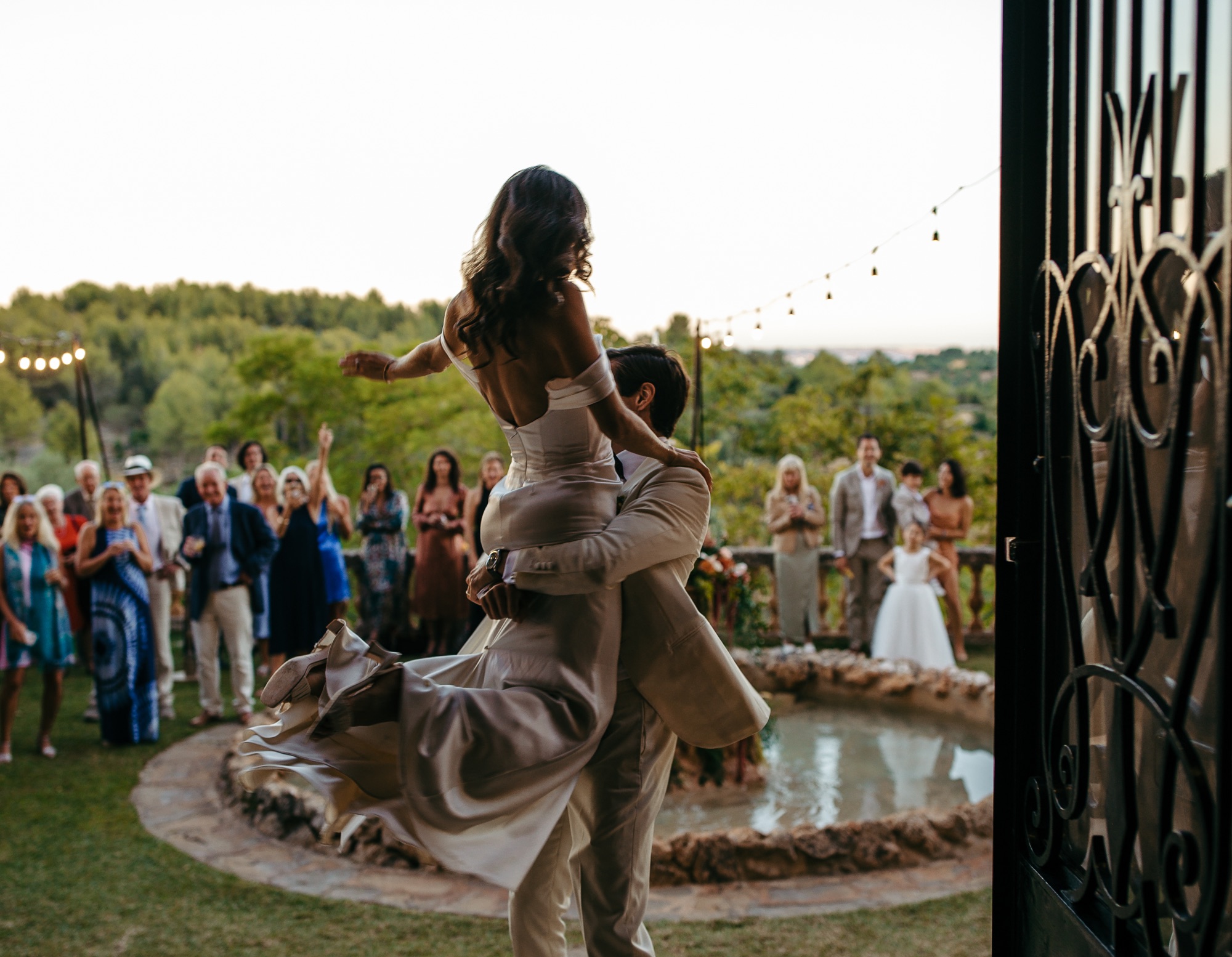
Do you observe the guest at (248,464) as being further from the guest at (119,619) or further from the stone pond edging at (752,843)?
the stone pond edging at (752,843)

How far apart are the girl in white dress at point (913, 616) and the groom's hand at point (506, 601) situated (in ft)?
22.4

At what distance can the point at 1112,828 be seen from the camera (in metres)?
1.83

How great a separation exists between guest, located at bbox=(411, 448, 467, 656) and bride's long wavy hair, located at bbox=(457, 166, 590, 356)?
6705 mm

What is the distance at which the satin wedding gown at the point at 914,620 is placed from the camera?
848cm

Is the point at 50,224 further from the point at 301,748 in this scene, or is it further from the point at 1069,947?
the point at 1069,947

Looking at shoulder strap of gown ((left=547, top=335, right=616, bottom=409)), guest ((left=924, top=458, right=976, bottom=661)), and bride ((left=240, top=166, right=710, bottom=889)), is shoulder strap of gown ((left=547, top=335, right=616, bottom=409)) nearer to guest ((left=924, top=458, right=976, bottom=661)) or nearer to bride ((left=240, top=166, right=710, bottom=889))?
bride ((left=240, top=166, right=710, bottom=889))

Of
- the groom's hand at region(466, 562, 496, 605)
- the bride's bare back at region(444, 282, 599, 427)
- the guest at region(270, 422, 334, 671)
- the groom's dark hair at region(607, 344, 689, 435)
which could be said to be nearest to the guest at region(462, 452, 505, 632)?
the guest at region(270, 422, 334, 671)

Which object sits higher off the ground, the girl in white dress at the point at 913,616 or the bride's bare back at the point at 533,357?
the bride's bare back at the point at 533,357

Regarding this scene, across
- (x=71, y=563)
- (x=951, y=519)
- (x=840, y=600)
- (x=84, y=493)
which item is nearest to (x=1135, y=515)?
(x=71, y=563)

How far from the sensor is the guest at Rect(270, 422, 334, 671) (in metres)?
7.81

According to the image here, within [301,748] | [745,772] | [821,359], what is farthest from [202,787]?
[821,359]

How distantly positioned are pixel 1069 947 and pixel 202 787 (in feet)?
17.7

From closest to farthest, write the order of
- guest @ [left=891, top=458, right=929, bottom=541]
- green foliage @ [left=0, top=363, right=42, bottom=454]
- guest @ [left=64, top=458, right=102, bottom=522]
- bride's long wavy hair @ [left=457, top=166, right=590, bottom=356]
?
bride's long wavy hair @ [left=457, top=166, right=590, bottom=356] < guest @ [left=64, top=458, right=102, bottom=522] < guest @ [left=891, top=458, right=929, bottom=541] < green foliage @ [left=0, top=363, right=42, bottom=454]

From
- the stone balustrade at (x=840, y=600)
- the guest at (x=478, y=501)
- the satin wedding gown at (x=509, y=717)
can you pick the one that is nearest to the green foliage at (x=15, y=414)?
the guest at (x=478, y=501)
